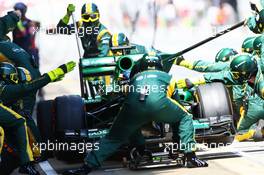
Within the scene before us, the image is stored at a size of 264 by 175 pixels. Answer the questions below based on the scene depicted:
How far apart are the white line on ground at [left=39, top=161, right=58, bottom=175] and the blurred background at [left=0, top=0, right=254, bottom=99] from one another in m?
4.22

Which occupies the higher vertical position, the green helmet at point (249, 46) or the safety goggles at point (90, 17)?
the safety goggles at point (90, 17)

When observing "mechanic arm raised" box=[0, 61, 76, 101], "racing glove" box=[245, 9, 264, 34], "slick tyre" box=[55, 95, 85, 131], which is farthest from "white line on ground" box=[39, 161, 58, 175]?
"racing glove" box=[245, 9, 264, 34]

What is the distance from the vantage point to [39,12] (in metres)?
12.8

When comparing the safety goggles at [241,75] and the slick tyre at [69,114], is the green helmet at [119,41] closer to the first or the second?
the slick tyre at [69,114]

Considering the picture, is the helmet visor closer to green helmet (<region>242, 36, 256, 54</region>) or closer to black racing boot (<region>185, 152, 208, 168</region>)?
black racing boot (<region>185, 152, 208, 168</region>)

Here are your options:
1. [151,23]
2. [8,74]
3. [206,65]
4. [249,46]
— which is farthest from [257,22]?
[151,23]

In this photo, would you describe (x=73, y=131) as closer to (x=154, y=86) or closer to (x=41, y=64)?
(x=154, y=86)

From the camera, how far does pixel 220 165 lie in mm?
7500

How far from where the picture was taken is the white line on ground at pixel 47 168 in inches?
302

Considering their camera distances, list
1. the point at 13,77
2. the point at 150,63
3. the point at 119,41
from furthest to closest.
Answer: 1. the point at 119,41
2. the point at 13,77
3. the point at 150,63

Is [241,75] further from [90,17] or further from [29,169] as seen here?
[29,169]

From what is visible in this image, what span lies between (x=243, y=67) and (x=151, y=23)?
6.03 m

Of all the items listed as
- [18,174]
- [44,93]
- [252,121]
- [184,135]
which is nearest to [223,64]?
[252,121]

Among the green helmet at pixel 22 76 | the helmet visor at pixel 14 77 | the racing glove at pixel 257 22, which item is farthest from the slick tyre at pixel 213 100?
the helmet visor at pixel 14 77
